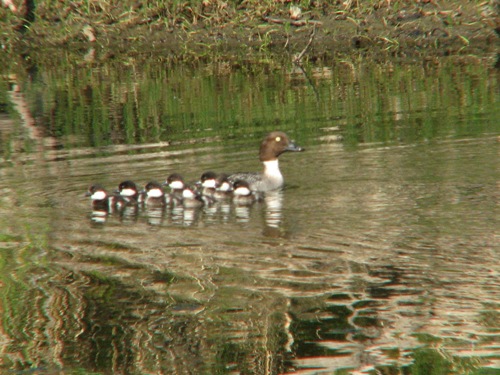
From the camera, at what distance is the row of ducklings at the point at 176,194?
34.3ft

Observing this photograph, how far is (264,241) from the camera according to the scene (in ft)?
28.5

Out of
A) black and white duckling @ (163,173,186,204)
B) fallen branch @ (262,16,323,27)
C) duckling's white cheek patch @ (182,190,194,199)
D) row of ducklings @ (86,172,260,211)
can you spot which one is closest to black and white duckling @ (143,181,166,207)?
row of ducklings @ (86,172,260,211)

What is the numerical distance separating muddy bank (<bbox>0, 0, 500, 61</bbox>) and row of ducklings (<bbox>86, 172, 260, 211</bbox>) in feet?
33.5

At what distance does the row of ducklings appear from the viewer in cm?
1047

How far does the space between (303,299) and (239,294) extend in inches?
18.9

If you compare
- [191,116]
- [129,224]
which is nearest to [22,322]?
[129,224]

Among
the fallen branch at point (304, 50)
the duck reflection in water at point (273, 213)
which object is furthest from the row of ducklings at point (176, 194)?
the fallen branch at point (304, 50)

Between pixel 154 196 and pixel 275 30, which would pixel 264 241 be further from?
pixel 275 30

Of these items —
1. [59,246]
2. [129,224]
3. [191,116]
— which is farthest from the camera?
[191,116]

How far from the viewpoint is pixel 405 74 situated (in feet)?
59.9

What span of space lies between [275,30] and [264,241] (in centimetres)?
1369

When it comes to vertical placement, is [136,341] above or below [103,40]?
below

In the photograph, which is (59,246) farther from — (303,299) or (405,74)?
(405,74)

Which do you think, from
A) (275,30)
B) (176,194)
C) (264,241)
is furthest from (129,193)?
(275,30)
